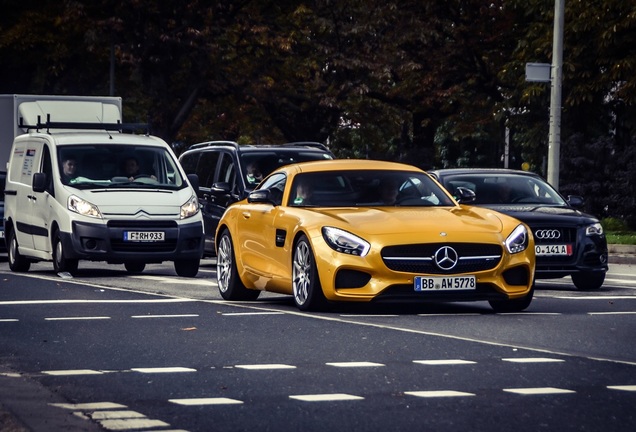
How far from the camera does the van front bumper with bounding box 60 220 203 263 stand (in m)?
20.9

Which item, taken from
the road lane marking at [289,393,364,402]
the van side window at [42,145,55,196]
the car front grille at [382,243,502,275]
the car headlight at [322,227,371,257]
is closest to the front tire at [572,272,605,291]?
the car front grille at [382,243,502,275]

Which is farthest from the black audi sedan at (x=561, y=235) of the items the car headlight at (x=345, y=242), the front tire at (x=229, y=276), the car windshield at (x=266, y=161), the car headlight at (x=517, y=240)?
the car windshield at (x=266, y=161)

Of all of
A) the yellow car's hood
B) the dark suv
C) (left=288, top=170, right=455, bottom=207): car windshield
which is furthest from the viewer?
the dark suv

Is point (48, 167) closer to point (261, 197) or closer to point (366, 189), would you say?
point (261, 197)

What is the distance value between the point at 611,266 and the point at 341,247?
40.7 feet

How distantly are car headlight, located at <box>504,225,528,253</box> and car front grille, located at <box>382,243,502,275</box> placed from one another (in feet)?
1.01

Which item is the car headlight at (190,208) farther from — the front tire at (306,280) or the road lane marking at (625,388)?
the road lane marking at (625,388)

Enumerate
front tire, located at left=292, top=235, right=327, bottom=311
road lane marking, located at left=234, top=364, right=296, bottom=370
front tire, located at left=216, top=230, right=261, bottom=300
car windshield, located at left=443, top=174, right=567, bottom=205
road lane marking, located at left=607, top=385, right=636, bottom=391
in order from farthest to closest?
car windshield, located at left=443, top=174, right=567, bottom=205, front tire, located at left=216, top=230, right=261, bottom=300, front tire, located at left=292, top=235, right=327, bottom=311, road lane marking, located at left=234, top=364, right=296, bottom=370, road lane marking, located at left=607, top=385, right=636, bottom=391

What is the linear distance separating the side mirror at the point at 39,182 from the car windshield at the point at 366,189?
6.64m

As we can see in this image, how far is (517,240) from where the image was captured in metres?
14.8

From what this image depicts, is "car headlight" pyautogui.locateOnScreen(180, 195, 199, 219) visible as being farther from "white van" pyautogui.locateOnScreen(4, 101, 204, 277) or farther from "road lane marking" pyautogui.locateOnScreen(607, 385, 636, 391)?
"road lane marking" pyautogui.locateOnScreen(607, 385, 636, 391)

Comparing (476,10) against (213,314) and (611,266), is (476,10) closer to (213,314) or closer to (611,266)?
(611,266)

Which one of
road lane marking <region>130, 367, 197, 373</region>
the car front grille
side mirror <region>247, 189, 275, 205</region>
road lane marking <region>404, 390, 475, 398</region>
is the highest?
side mirror <region>247, 189, 275, 205</region>

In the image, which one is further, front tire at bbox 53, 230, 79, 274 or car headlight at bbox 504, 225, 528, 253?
front tire at bbox 53, 230, 79, 274
